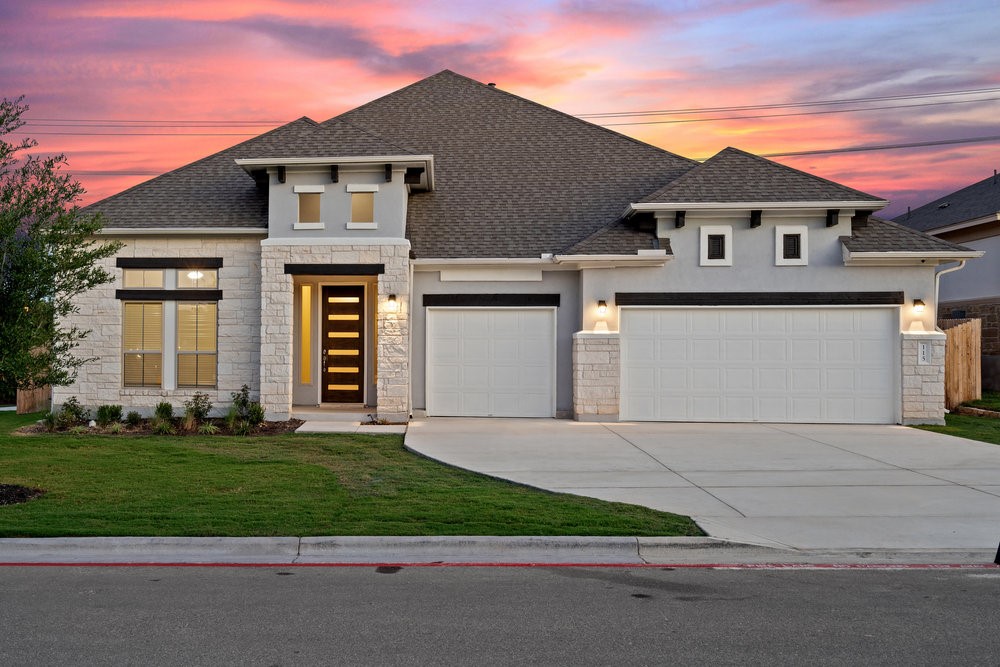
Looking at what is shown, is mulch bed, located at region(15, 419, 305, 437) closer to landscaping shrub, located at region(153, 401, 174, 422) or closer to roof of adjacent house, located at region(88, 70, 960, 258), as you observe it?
landscaping shrub, located at region(153, 401, 174, 422)

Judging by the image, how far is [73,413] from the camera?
51.9ft

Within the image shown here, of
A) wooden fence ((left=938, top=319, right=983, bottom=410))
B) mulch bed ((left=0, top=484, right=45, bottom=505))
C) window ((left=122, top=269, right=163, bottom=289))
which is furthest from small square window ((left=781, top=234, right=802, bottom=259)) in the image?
mulch bed ((left=0, top=484, right=45, bottom=505))

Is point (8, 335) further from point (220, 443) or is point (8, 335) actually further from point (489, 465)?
point (489, 465)

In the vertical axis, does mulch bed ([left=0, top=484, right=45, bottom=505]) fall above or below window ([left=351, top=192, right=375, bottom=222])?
below

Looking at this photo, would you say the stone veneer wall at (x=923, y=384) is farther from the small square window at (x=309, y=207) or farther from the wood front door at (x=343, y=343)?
the small square window at (x=309, y=207)

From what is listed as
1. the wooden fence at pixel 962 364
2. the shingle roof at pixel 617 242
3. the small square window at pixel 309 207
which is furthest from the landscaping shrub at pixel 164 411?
the wooden fence at pixel 962 364

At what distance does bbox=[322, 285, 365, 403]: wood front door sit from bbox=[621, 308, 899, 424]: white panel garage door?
605 centimetres

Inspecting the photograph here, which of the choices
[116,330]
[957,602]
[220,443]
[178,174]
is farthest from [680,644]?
[178,174]

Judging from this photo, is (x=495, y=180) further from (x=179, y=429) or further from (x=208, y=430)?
(x=179, y=429)

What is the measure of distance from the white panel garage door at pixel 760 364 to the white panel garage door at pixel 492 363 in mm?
1800

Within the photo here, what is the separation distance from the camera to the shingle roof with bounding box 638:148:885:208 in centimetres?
1659

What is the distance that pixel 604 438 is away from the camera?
A: 559 inches

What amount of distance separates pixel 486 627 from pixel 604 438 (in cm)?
916

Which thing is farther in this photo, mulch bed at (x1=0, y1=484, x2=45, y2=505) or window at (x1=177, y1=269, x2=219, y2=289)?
window at (x1=177, y1=269, x2=219, y2=289)
